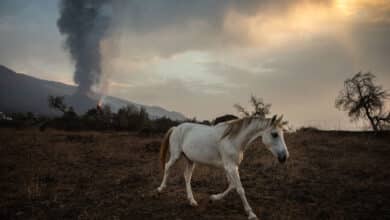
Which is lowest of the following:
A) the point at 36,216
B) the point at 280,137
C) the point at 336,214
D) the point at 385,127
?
the point at 36,216

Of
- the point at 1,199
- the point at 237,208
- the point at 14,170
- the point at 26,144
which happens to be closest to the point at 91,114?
the point at 26,144

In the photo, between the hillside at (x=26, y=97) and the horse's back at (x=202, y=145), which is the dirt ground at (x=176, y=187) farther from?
the hillside at (x=26, y=97)

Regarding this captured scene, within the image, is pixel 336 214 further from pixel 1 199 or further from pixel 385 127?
pixel 385 127

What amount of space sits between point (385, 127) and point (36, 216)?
28374 mm

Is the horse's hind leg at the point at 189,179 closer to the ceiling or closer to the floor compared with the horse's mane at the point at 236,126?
closer to the floor

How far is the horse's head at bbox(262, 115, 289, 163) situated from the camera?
192 inches

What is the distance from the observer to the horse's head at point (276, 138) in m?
4.87

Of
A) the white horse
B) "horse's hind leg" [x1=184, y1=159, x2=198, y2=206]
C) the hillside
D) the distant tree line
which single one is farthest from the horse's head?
the hillside

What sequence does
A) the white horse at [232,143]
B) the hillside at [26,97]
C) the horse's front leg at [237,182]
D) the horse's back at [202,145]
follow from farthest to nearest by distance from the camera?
the hillside at [26,97] → the horse's back at [202,145] → the white horse at [232,143] → the horse's front leg at [237,182]

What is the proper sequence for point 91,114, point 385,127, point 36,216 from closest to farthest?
point 36,216 → point 385,127 → point 91,114

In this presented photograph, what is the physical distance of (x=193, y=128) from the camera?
6.06m

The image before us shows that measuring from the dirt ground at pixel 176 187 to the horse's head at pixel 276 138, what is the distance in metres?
1.14

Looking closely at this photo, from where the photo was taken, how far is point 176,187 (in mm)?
7012

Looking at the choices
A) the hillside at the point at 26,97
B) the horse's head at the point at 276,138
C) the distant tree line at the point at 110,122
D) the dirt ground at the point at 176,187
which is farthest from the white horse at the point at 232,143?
the hillside at the point at 26,97
